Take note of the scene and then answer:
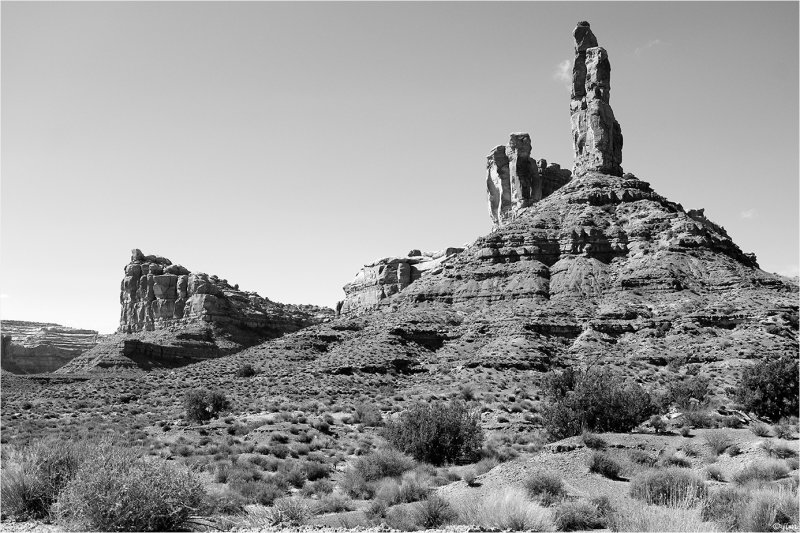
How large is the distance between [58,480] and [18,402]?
163ft

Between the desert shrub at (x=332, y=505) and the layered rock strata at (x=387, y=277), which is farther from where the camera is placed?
the layered rock strata at (x=387, y=277)

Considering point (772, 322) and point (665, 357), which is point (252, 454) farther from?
point (772, 322)

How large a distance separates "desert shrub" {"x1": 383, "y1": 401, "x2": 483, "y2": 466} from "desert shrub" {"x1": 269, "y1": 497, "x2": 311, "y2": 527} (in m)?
11.8

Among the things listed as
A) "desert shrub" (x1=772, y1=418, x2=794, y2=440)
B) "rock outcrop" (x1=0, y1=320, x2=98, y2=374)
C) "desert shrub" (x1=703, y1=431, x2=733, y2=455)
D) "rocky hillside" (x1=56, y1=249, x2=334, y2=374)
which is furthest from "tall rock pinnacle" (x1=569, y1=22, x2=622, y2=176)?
"rock outcrop" (x1=0, y1=320, x2=98, y2=374)

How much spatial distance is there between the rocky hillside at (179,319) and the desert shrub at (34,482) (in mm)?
84488

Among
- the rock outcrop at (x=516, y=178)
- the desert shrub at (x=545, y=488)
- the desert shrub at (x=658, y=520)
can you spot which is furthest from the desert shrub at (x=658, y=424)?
the rock outcrop at (x=516, y=178)

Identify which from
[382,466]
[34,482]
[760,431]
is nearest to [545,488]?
[382,466]

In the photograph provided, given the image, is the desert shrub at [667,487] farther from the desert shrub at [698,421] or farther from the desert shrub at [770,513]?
the desert shrub at [698,421]

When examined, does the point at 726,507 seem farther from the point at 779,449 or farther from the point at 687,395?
the point at 687,395

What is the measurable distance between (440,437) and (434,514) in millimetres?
13118

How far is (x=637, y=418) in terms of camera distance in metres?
32.5

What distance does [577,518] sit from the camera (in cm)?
1633

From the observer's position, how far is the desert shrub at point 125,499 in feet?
49.8

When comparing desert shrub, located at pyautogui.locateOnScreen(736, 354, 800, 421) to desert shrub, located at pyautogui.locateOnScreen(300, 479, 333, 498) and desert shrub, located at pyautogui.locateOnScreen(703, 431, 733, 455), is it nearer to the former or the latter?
desert shrub, located at pyautogui.locateOnScreen(703, 431, 733, 455)
